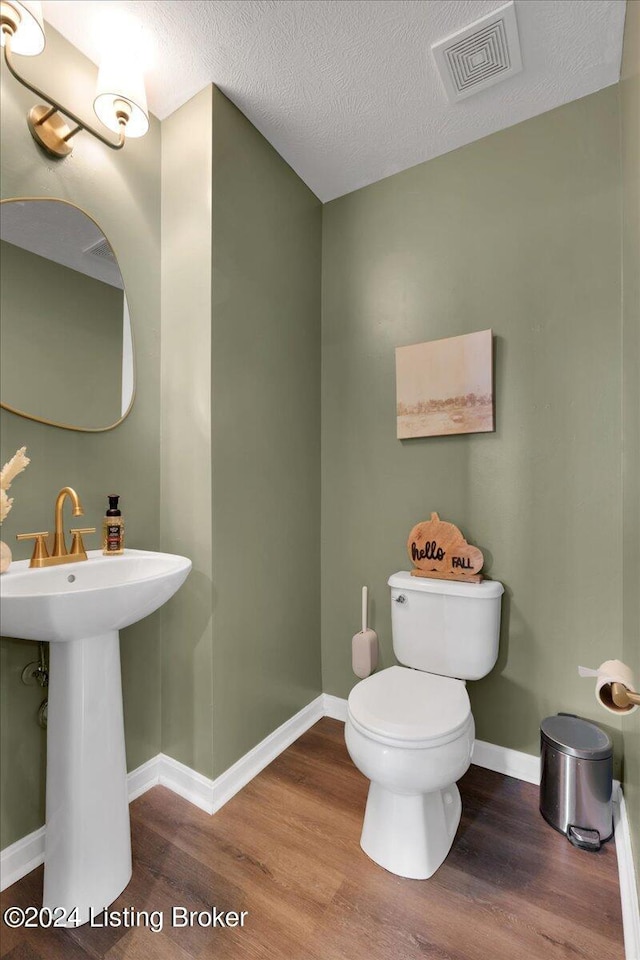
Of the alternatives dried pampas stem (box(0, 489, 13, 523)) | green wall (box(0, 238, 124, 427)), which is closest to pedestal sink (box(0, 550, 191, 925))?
dried pampas stem (box(0, 489, 13, 523))

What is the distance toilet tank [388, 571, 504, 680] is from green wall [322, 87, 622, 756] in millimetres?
162

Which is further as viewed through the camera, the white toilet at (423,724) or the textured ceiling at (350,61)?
the textured ceiling at (350,61)

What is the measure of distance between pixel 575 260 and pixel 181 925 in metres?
2.34

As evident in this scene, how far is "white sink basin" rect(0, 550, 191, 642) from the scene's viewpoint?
1017 mm

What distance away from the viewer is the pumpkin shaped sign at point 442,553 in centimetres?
174

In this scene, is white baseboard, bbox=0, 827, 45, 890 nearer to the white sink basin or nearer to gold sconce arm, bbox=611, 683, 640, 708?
the white sink basin

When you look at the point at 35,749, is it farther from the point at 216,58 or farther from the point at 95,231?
the point at 216,58

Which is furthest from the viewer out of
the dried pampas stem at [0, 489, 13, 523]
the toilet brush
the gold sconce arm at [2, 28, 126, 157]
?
the toilet brush

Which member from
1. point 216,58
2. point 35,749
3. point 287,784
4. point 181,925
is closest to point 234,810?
point 287,784

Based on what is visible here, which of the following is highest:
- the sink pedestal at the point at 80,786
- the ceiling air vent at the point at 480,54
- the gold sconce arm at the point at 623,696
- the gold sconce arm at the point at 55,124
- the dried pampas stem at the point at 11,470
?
the ceiling air vent at the point at 480,54

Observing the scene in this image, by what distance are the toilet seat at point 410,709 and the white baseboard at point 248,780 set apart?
1.77ft

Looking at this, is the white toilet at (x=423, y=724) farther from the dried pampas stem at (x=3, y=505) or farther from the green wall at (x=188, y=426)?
the dried pampas stem at (x=3, y=505)

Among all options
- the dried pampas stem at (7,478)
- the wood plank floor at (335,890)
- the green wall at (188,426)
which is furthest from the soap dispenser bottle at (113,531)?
the wood plank floor at (335,890)

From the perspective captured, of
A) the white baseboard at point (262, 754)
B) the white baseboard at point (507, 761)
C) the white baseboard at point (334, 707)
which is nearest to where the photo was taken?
the white baseboard at point (262, 754)
